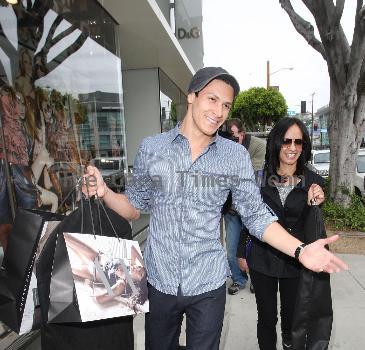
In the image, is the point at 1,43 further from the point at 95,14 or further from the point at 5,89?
the point at 95,14

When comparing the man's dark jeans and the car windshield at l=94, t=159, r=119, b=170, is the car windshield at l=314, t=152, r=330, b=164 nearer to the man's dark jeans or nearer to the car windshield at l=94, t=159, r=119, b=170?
the car windshield at l=94, t=159, r=119, b=170

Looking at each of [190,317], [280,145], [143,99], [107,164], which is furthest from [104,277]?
[143,99]

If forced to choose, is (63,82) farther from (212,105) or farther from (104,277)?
(104,277)

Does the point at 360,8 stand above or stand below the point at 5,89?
above

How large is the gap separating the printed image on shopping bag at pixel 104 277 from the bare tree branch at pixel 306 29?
21.6 ft

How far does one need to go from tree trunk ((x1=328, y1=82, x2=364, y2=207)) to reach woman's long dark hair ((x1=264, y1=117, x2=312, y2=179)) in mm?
4497

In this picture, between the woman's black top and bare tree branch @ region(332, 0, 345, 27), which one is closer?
the woman's black top

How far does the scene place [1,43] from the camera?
2.79m

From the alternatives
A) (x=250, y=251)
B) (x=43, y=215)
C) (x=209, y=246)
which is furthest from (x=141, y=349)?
(x=43, y=215)

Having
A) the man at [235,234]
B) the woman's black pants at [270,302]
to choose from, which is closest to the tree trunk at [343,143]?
the man at [235,234]

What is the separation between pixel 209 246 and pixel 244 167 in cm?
42

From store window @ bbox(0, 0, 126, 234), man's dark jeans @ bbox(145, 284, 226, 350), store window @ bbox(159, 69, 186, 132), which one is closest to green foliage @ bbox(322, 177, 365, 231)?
store window @ bbox(0, 0, 126, 234)

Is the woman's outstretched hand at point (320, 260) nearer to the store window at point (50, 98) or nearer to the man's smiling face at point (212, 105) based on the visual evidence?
the man's smiling face at point (212, 105)

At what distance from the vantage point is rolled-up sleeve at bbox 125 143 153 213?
1.81 m
